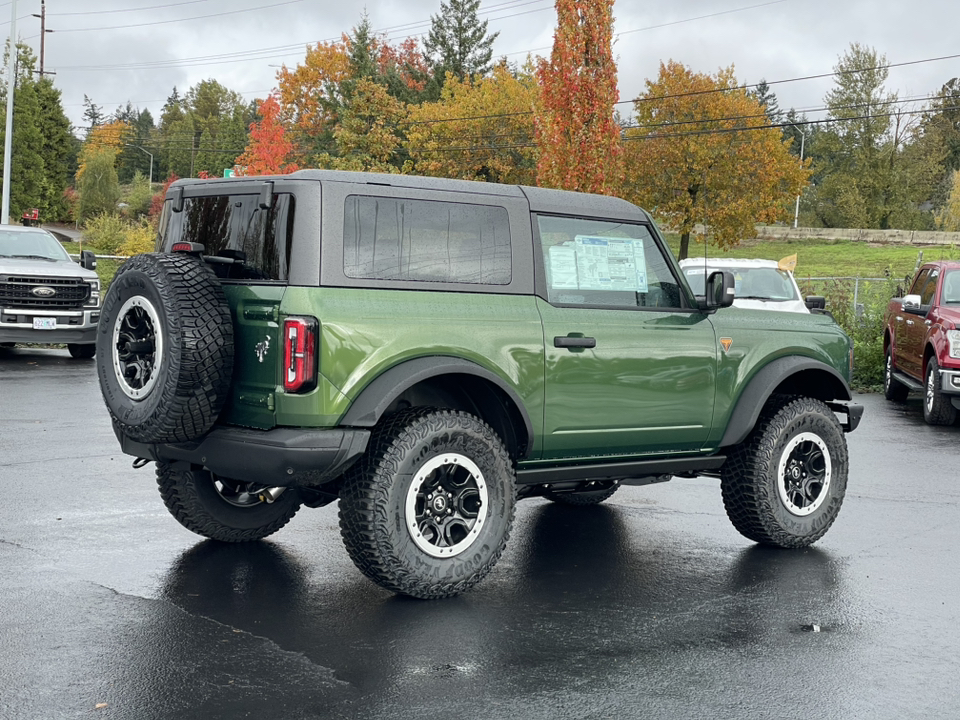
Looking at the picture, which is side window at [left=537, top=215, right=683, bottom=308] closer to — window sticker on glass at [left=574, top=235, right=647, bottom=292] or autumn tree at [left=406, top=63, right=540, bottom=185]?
window sticker on glass at [left=574, top=235, right=647, bottom=292]

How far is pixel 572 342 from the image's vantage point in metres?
6.39

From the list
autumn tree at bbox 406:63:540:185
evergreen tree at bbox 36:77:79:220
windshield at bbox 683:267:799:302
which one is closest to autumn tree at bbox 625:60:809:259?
autumn tree at bbox 406:63:540:185

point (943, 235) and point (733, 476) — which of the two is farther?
point (943, 235)

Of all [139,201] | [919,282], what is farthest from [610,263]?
[139,201]

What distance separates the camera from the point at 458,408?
6.40 meters

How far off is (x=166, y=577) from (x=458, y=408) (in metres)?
1.73

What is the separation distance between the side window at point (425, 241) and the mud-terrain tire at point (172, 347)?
2.25 feet

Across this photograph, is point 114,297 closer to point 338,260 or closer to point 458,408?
point 338,260

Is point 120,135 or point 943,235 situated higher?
point 120,135

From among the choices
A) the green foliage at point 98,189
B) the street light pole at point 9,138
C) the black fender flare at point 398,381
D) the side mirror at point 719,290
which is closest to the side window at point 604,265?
the side mirror at point 719,290

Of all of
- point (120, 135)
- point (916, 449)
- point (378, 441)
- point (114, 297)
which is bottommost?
point (916, 449)

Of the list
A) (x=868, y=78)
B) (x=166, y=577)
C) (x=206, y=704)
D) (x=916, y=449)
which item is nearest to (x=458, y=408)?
(x=166, y=577)

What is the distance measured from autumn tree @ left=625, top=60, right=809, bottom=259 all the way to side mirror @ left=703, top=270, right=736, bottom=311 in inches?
1989

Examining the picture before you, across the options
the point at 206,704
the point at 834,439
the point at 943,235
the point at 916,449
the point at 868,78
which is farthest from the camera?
the point at 868,78
